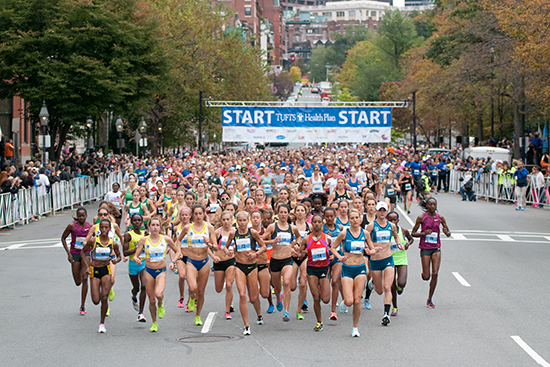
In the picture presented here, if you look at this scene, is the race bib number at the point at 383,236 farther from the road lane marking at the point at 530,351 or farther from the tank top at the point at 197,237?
the tank top at the point at 197,237

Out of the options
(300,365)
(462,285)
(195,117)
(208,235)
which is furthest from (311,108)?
(300,365)

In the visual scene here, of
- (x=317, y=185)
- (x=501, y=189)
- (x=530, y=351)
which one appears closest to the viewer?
(x=530, y=351)

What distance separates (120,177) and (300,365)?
27.4m

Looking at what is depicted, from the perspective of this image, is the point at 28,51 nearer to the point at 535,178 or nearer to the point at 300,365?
the point at 535,178

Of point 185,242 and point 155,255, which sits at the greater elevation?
point 185,242

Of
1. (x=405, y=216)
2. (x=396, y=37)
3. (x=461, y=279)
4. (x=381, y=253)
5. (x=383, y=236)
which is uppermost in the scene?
(x=396, y=37)

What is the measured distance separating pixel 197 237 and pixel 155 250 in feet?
2.20

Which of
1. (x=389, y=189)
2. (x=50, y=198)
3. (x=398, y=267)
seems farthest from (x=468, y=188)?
(x=398, y=267)

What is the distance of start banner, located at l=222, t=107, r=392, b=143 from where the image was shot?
123ft

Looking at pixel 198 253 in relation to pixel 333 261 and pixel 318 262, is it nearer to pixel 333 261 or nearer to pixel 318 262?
pixel 318 262

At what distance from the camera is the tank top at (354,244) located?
33.4 feet

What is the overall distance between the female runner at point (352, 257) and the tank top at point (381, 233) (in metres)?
0.36

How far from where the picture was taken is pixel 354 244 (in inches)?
402

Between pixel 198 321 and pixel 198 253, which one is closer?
pixel 198 321
